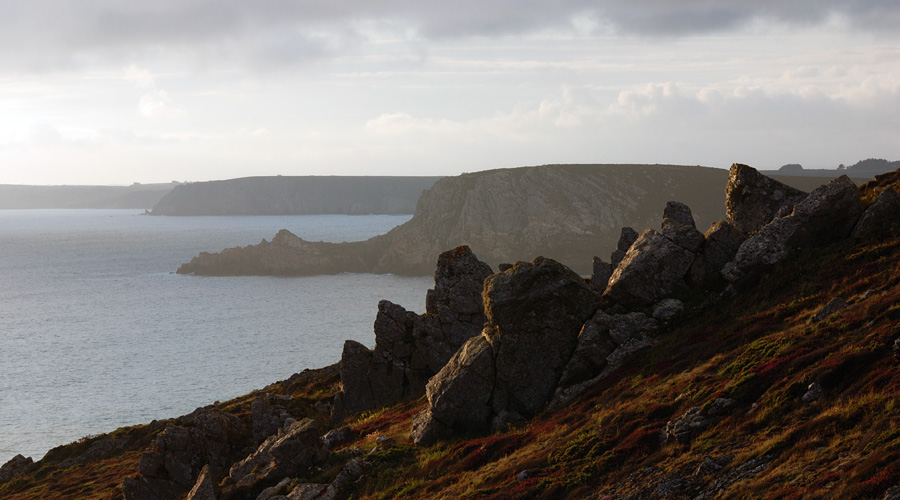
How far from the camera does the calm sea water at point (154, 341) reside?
80000 millimetres

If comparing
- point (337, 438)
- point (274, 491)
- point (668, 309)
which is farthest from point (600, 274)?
point (274, 491)

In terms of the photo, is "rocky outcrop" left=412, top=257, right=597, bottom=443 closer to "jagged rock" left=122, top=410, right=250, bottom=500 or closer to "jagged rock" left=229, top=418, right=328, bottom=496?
"jagged rock" left=229, top=418, right=328, bottom=496

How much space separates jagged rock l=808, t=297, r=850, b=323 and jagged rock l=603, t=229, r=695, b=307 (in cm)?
726

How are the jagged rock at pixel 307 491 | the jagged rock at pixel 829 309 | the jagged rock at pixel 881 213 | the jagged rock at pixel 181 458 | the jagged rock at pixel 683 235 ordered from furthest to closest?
the jagged rock at pixel 181 458 < the jagged rock at pixel 683 235 < the jagged rock at pixel 881 213 < the jagged rock at pixel 307 491 < the jagged rock at pixel 829 309

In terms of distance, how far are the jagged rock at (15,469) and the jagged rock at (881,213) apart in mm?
62006

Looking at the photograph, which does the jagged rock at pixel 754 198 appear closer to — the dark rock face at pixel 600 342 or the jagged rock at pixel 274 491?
the dark rock face at pixel 600 342

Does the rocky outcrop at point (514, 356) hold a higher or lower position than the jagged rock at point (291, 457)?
higher

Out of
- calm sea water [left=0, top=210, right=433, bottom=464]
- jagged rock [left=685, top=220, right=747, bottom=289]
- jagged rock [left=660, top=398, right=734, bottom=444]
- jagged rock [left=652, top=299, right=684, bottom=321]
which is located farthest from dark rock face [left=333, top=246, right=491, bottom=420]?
calm sea water [left=0, top=210, right=433, bottom=464]

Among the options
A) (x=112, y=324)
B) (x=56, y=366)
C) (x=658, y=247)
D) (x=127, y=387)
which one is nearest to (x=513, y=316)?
(x=658, y=247)

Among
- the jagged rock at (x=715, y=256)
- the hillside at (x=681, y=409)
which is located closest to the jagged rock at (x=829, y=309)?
the hillside at (x=681, y=409)

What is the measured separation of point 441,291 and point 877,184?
25985 mm

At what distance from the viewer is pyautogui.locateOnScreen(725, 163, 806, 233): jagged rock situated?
107 feet

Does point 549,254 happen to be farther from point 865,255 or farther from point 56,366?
point 865,255

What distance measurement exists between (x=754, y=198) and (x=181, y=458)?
3604 cm
